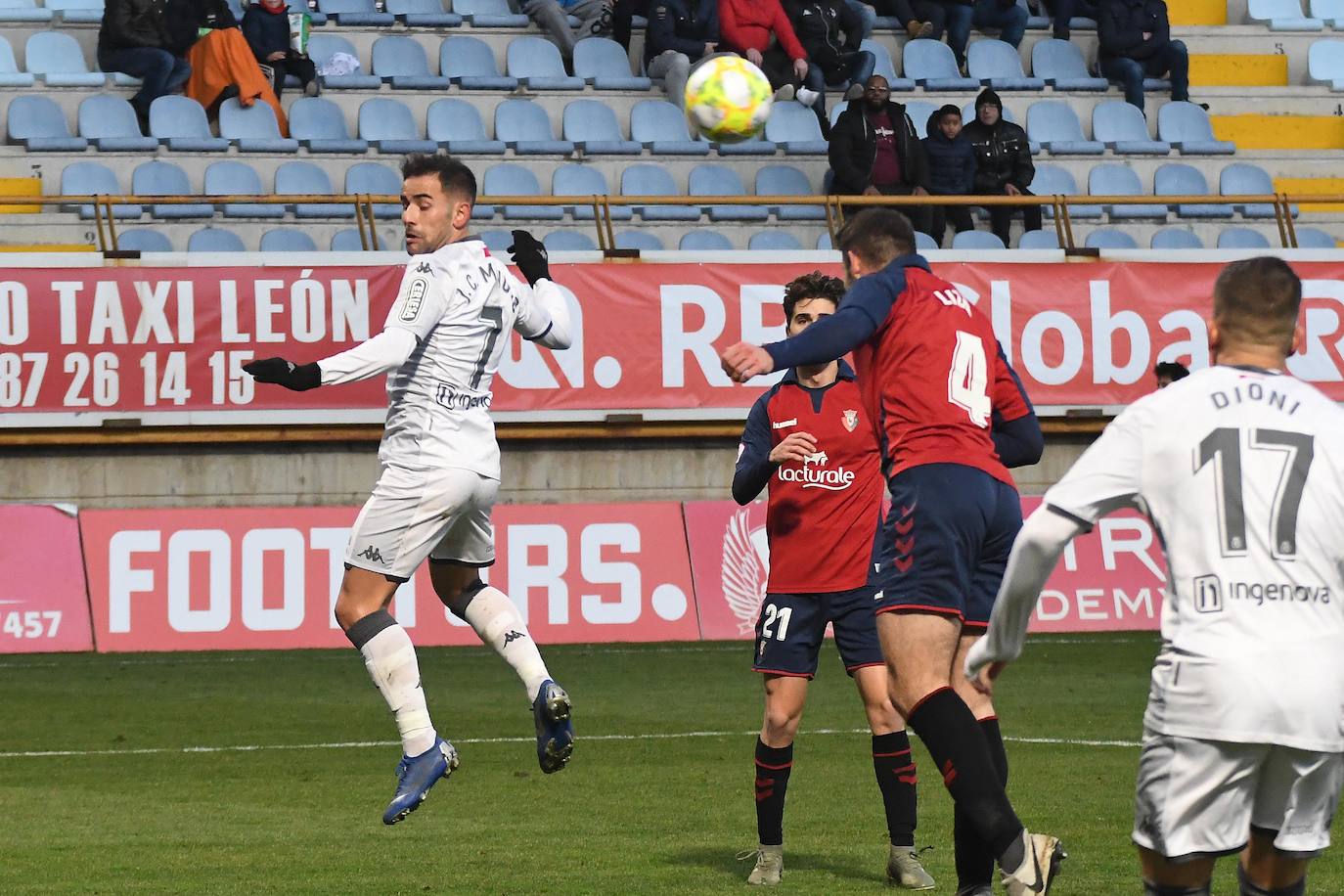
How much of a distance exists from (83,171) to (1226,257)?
11.2 metres

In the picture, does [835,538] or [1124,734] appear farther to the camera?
[1124,734]

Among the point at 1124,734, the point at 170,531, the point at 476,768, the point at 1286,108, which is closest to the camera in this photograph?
the point at 476,768

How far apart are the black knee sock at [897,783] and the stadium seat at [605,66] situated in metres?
15.2

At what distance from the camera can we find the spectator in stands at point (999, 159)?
20.1 metres

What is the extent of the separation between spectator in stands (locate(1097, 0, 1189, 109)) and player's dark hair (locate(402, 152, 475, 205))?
55.0ft

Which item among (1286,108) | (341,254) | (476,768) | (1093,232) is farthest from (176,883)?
(1286,108)

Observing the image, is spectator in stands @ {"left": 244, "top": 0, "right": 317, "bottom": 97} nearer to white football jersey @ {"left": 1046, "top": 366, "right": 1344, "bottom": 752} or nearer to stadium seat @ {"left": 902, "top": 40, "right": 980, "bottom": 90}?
stadium seat @ {"left": 902, "top": 40, "right": 980, "bottom": 90}

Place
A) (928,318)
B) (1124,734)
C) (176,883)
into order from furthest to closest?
(1124,734) → (176,883) → (928,318)

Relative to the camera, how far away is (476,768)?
9.75m

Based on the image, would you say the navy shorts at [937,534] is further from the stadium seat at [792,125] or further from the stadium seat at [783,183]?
the stadium seat at [792,125]

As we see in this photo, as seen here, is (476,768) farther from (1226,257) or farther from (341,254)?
(1226,257)

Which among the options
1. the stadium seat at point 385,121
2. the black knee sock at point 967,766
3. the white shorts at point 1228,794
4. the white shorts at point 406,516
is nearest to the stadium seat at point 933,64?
the stadium seat at point 385,121

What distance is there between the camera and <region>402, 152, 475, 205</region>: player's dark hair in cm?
717

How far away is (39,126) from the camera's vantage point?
19.4 meters
